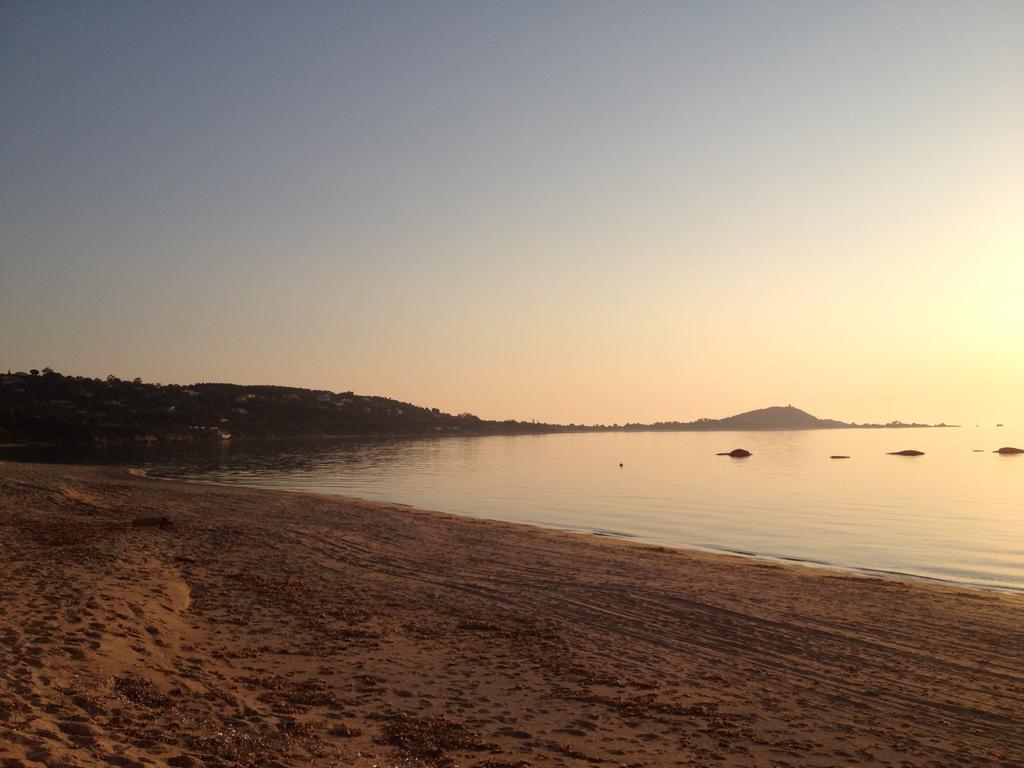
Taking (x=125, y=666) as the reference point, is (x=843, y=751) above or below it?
below

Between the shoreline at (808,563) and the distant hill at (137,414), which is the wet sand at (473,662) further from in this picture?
the distant hill at (137,414)

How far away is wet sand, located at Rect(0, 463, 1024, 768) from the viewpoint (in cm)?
723

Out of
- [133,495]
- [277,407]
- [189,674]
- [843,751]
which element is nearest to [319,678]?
[189,674]

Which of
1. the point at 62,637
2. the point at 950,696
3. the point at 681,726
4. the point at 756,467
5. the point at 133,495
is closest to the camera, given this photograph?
the point at 681,726

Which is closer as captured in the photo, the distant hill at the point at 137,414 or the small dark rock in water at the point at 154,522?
the small dark rock in water at the point at 154,522

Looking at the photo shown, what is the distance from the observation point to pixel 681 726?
8.31 m

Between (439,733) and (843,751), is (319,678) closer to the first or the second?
(439,733)

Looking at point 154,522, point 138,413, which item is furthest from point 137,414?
point 154,522

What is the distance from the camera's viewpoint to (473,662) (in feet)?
34.2

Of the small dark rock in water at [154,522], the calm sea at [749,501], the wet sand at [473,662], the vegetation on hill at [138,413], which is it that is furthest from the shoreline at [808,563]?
the vegetation on hill at [138,413]

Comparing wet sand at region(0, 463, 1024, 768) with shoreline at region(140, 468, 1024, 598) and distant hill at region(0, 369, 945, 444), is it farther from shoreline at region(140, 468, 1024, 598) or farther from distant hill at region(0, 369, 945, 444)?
distant hill at region(0, 369, 945, 444)

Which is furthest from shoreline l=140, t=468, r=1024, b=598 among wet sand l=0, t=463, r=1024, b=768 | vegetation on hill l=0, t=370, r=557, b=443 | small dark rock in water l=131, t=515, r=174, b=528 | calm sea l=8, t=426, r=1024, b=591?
vegetation on hill l=0, t=370, r=557, b=443

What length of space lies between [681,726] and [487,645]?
4056 mm

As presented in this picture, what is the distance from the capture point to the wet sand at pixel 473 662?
23.7 ft
